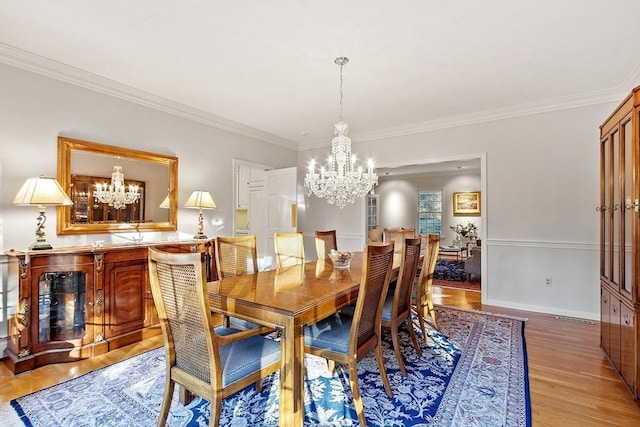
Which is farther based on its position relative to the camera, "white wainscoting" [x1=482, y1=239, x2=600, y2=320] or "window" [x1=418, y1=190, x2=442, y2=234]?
"window" [x1=418, y1=190, x2=442, y2=234]

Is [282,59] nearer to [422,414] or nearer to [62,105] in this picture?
[62,105]

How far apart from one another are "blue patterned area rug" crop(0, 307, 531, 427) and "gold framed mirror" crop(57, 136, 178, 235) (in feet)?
4.91

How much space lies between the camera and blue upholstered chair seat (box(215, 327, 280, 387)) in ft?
5.21

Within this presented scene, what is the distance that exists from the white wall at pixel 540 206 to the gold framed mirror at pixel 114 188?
3.94m

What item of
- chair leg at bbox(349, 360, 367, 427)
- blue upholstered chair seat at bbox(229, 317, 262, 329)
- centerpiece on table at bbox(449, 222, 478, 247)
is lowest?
chair leg at bbox(349, 360, 367, 427)

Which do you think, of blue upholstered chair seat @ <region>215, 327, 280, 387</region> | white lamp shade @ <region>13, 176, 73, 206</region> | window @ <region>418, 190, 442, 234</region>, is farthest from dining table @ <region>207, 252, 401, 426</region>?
window @ <region>418, 190, 442, 234</region>

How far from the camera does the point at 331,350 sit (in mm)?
1938

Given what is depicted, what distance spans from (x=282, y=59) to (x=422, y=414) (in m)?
2.98

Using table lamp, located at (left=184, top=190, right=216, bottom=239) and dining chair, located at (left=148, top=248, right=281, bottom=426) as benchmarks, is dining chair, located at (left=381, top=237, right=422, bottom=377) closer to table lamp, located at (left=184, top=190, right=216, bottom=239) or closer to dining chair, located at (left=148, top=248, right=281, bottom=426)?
dining chair, located at (left=148, top=248, right=281, bottom=426)

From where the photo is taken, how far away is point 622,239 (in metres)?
A: 2.38

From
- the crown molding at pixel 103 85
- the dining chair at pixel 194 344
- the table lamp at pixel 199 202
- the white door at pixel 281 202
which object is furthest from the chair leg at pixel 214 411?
the white door at pixel 281 202

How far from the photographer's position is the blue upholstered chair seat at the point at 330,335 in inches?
75.7

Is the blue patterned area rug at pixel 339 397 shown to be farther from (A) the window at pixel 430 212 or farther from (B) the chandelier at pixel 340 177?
(A) the window at pixel 430 212

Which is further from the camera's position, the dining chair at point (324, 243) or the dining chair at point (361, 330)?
the dining chair at point (324, 243)
